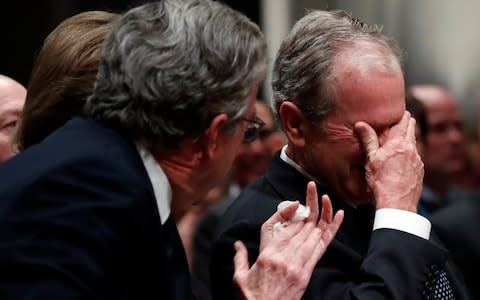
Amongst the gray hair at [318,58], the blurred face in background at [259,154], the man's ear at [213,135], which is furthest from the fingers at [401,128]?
the blurred face in background at [259,154]

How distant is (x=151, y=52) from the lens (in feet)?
6.06

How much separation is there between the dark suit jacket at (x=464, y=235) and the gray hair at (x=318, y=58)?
1.12 meters

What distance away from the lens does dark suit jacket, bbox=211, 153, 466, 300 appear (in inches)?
81.6

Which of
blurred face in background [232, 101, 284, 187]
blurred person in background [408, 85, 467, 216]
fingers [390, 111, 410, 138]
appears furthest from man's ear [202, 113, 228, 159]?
blurred face in background [232, 101, 284, 187]

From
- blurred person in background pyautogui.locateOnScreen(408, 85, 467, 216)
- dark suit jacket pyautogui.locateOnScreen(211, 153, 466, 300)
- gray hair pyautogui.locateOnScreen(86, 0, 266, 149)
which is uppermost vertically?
gray hair pyautogui.locateOnScreen(86, 0, 266, 149)

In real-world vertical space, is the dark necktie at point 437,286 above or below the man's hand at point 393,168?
below

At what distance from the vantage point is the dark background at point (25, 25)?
5.33 meters

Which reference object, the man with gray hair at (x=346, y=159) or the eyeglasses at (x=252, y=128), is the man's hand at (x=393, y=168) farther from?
the eyeglasses at (x=252, y=128)

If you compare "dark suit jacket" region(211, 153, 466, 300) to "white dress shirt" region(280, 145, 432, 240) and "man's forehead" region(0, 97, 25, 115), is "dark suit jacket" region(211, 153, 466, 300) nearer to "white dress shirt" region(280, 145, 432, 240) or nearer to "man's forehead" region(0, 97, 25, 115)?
"white dress shirt" region(280, 145, 432, 240)

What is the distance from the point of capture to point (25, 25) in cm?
538

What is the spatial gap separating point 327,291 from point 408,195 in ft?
0.90

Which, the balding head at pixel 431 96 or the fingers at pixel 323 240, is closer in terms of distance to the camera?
the fingers at pixel 323 240

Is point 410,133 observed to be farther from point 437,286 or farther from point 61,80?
point 61,80

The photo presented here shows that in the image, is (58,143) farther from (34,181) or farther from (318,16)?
(318,16)
